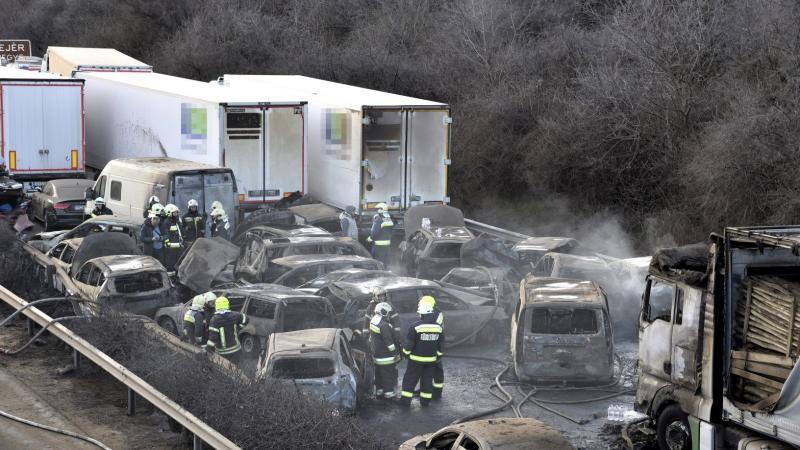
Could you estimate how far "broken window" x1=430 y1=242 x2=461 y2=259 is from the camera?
19672 millimetres

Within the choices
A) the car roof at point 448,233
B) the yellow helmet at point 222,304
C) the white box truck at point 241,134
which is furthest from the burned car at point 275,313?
the white box truck at point 241,134

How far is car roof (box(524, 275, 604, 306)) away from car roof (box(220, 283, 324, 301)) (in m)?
2.96

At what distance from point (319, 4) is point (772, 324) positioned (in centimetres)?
3766

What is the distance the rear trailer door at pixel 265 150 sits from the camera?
23.3m

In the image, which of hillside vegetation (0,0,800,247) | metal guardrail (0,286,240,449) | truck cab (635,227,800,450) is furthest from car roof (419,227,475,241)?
truck cab (635,227,800,450)

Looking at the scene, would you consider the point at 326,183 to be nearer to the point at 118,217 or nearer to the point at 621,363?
the point at 118,217

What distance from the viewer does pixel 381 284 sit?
15.9 metres

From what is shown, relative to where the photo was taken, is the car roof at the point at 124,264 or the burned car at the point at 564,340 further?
the car roof at the point at 124,264

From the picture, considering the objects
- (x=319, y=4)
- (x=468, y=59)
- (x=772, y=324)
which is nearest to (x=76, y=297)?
(x=772, y=324)

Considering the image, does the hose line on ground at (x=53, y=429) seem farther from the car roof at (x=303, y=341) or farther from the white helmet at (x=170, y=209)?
the white helmet at (x=170, y=209)

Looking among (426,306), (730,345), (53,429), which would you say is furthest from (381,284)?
(730,345)

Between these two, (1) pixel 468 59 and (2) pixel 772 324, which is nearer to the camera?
(2) pixel 772 324

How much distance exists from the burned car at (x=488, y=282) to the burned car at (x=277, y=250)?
2.01 meters

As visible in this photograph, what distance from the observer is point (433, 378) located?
1410 centimetres
